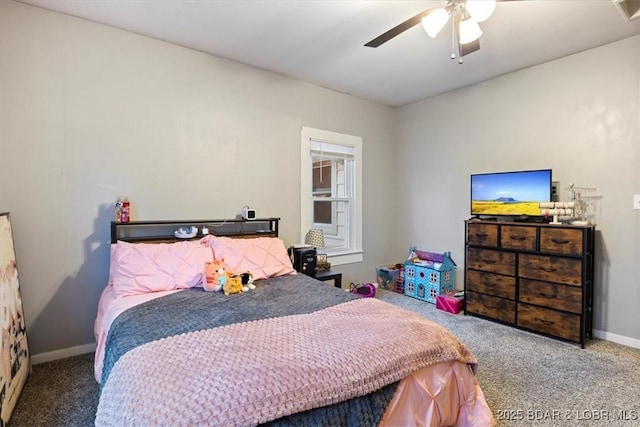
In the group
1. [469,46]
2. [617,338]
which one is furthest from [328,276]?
[617,338]

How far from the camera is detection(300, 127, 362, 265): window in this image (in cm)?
423

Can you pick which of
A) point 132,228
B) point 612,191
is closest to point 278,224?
point 132,228

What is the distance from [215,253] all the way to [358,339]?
1.65 m

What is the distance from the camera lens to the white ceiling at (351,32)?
2379 millimetres

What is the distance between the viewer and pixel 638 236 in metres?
2.81

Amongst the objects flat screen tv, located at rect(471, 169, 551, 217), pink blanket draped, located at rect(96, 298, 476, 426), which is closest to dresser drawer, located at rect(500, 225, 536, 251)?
flat screen tv, located at rect(471, 169, 551, 217)

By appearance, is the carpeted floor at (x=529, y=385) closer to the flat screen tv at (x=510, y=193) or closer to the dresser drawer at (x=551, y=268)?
the dresser drawer at (x=551, y=268)

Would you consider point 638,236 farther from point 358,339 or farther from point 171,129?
point 171,129

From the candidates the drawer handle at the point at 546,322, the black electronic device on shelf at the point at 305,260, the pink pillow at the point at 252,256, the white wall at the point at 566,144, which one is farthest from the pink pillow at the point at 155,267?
the white wall at the point at 566,144

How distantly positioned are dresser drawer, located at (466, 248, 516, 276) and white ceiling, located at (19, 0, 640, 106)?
76.9 inches

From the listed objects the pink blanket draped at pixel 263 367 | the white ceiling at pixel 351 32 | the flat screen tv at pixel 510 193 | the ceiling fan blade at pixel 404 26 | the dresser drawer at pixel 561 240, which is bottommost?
the pink blanket draped at pixel 263 367

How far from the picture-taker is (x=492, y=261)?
11.0 feet

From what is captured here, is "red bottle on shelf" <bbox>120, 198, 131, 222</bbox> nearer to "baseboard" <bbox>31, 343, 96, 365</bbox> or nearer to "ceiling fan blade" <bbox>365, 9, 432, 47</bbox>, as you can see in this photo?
"baseboard" <bbox>31, 343, 96, 365</bbox>

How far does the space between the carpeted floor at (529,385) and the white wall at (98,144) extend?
1.71ft
